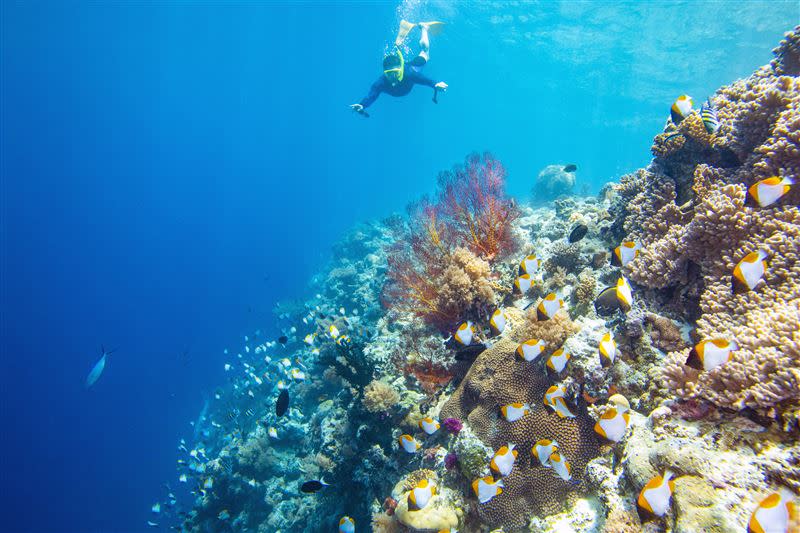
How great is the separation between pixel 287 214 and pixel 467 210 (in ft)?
387

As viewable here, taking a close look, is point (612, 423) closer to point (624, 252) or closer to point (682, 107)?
point (624, 252)

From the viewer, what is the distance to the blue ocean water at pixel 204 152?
4138 centimetres

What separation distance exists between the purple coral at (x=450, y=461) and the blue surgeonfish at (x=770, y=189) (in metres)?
4.11

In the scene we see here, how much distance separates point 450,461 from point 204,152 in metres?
154

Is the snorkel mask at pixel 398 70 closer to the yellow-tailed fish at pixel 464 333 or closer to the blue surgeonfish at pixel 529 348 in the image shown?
the yellow-tailed fish at pixel 464 333

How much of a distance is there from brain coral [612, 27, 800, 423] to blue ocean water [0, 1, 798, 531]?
A: 23.8 meters

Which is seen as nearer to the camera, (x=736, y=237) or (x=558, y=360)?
(x=558, y=360)

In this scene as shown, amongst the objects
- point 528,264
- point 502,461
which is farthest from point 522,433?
point 528,264

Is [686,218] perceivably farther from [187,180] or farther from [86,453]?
[187,180]

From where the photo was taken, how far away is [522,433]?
4.09 m

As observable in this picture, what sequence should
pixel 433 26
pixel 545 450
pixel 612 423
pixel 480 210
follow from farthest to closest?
pixel 433 26 < pixel 480 210 < pixel 545 450 < pixel 612 423

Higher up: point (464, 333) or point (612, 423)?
point (464, 333)

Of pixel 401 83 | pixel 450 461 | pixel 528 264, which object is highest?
pixel 401 83

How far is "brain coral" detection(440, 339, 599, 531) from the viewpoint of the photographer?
12.4ft
